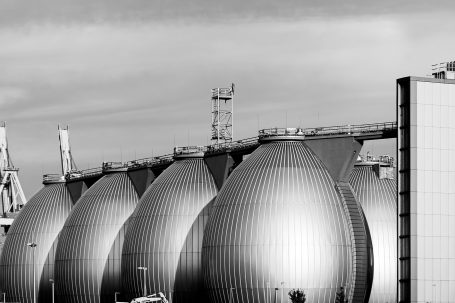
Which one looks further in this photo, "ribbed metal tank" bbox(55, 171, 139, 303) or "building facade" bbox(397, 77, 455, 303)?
"ribbed metal tank" bbox(55, 171, 139, 303)

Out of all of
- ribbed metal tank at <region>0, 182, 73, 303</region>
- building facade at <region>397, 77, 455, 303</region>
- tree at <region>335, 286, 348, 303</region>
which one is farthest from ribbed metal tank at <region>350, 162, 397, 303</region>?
ribbed metal tank at <region>0, 182, 73, 303</region>

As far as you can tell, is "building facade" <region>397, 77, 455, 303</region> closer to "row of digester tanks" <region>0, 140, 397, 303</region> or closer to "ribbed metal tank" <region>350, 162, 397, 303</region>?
"row of digester tanks" <region>0, 140, 397, 303</region>

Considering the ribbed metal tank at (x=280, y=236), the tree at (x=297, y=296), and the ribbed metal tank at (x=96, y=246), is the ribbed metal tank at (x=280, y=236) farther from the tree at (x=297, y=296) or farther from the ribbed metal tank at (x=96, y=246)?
the ribbed metal tank at (x=96, y=246)

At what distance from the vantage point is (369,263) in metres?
142

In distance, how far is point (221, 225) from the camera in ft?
458

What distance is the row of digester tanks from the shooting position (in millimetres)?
134500

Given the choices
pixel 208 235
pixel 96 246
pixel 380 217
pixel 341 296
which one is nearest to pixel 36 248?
pixel 96 246

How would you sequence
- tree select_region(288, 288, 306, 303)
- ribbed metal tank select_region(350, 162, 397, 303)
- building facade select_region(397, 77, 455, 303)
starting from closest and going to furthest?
building facade select_region(397, 77, 455, 303), tree select_region(288, 288, 306, 303), ribbed metal tank select_region(350, 162, 397, 303)

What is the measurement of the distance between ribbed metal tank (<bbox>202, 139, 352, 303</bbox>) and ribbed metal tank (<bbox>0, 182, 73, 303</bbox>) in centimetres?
5092

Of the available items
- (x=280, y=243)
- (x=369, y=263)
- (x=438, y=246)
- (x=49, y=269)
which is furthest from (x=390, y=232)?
(x=49, y=269)

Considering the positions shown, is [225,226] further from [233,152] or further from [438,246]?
[438,246]

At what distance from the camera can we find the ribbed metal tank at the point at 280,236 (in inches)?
5276

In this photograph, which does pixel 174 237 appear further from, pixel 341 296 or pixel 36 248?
pixel 36 248

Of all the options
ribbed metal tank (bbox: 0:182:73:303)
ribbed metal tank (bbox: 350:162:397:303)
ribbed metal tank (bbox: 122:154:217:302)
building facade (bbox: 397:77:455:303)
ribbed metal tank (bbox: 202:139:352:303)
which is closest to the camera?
building facade (bbox: 397:77:455:303)
